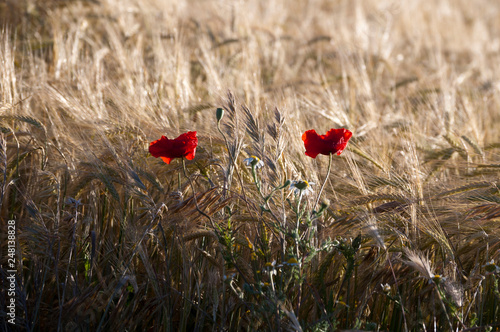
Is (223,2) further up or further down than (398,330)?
further up

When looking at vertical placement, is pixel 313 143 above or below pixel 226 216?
above

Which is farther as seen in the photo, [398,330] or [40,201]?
[40,201]

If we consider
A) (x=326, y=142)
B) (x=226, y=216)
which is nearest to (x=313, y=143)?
(x=326, y=142)

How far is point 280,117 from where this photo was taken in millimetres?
1302

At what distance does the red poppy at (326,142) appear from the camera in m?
1.24

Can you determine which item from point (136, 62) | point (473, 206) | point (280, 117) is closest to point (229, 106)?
point (280, 117)

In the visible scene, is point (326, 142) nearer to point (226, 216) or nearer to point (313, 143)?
point (313, 143)

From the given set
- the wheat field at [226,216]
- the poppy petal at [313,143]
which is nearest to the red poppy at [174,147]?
the wheat field at [226,216]

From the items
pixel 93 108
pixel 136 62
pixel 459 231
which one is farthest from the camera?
pixel 136 62

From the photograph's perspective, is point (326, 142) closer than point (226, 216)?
Yes

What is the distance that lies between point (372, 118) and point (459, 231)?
105cm

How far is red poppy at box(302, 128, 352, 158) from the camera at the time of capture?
1.24 m

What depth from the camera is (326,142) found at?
4.07 ft

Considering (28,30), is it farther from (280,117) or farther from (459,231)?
(459,231)
